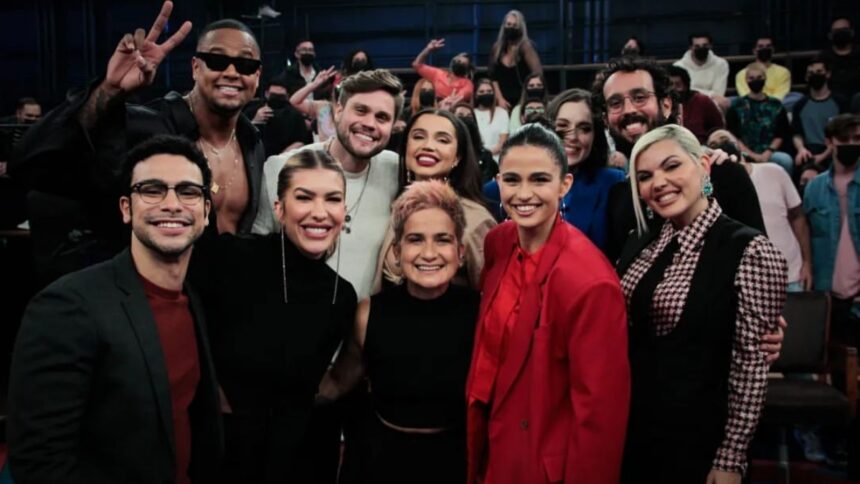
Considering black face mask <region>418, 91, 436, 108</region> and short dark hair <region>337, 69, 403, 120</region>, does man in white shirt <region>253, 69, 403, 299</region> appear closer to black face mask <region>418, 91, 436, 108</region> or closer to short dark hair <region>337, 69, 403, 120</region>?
short dark hair <region>337, 69, 403, 120</region>

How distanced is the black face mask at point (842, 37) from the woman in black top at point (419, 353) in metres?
6.28

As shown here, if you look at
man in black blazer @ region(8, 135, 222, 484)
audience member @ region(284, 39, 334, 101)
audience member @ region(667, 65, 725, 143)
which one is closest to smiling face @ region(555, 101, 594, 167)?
man in black blazer @ region(8, 135, 222, 484)

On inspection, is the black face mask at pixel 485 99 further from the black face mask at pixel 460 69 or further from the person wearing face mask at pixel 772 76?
the person wearing face mask at pixel 772 76

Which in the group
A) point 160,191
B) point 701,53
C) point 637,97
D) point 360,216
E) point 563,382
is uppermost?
point 701,53

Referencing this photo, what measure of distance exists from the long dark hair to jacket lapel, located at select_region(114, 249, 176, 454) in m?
1.30

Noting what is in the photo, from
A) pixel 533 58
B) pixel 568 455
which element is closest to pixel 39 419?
pixel 568 455

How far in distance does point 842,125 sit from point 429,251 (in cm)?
383

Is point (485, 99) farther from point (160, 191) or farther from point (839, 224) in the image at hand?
point (160, 191)

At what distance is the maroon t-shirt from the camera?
2.24m

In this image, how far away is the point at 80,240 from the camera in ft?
15.2

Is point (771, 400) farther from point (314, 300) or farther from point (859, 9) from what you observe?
point (859, 9)

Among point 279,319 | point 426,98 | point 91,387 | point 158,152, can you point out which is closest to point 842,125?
point 426,98

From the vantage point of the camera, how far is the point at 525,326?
2396 millimetres

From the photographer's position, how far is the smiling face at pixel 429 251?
2.62 meters
